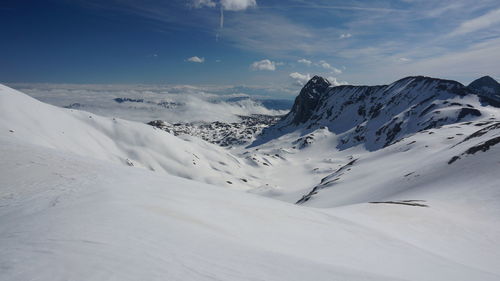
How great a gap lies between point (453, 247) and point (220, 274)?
19.0 metres

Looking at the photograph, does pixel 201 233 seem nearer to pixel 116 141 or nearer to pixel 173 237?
pixel 173 237

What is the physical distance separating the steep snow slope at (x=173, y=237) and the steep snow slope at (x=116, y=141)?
75129 mm

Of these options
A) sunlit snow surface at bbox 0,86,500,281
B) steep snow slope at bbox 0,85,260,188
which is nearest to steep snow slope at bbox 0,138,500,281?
sunlit snow surface at bbox 0,86,500,281

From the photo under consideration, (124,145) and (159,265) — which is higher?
(159,265)

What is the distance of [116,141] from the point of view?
13075 cm

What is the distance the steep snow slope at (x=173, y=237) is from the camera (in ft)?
22.9

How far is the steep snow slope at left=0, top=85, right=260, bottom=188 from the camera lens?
87.9 metres

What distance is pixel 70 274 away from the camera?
605 cm

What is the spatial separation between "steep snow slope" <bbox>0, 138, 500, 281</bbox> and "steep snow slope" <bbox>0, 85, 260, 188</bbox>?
75.1m

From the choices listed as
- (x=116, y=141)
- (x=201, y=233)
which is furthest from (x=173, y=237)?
(x=116, y=141)

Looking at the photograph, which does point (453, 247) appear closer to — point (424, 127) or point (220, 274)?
point (220, 274)

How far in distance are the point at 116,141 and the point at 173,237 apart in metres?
138

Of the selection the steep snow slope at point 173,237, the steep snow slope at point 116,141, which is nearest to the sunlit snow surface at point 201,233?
the steep snow slope at point 173,237

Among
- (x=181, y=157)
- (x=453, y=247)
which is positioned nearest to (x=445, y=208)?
(x=453, y=247)
